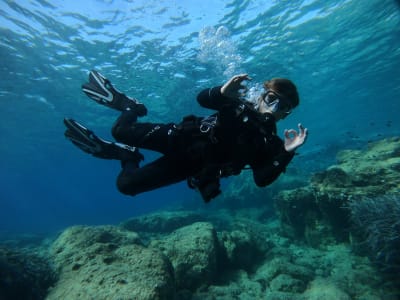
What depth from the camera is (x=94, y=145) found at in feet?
15.9

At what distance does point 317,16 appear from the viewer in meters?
16.9

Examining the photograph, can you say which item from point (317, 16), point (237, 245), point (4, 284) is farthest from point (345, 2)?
point (4, 284)

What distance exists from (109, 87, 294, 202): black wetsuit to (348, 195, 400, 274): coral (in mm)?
3960

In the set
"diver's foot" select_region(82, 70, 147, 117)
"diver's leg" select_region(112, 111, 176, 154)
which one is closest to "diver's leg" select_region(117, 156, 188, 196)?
"diver's leg" select_region(112, 111, 176, 154)

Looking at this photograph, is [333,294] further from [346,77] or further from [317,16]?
[346,77]

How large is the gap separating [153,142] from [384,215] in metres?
5.83

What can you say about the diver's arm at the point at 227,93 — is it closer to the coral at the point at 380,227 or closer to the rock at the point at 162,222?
the coral at the point at 380,227

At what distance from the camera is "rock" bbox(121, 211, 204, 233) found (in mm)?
14359

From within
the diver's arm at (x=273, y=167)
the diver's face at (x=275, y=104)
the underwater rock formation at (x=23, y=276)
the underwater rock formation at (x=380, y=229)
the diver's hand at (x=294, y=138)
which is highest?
the diver's face at (x=275, y=104)

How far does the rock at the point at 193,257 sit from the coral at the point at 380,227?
3798mm

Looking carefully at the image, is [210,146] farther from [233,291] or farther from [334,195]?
[334,195]

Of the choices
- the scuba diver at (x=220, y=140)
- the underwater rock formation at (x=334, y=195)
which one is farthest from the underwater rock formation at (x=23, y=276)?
the underwater rock formation at (x=334, y=195)

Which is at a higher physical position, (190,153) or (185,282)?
(190,153)

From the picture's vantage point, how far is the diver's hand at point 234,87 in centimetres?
317
